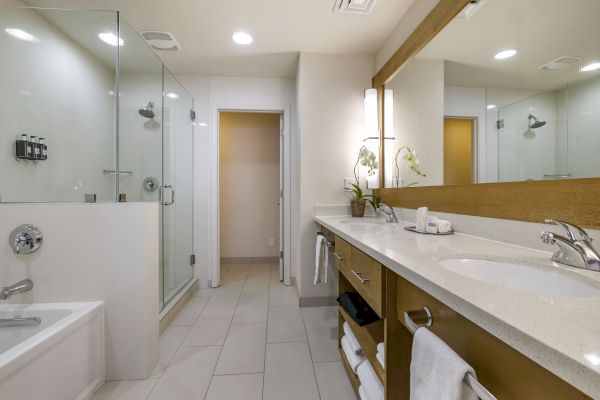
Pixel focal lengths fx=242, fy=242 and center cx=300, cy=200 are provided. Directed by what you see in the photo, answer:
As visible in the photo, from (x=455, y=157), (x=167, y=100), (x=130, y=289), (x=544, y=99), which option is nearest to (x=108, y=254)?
(x=130, y=289)

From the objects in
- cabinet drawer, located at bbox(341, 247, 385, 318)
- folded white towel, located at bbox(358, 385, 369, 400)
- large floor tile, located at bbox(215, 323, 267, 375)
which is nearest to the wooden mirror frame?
cabinet drawer, located at bbox(341, 247, 385, 318)

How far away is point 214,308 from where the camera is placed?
86.7 inches

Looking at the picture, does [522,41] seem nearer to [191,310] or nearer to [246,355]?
[246,355]

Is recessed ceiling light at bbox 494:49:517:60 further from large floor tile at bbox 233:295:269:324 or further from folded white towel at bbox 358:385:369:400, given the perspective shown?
large floor tile at bbox 233:295:269:324

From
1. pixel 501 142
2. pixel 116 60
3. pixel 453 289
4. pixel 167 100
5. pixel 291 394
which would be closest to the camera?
pixel 453 289

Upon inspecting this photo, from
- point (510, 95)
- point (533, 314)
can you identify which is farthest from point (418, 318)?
point (510, 95)

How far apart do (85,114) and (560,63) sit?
3.00 m

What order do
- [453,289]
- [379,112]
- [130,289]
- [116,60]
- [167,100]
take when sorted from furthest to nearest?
[167,100] < [379,112] < [116,60] < [130,289] < [453,289]

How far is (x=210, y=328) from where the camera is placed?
6.10 feet

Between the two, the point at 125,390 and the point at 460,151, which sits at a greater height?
the point at 460,151

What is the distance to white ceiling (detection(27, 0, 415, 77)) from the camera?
169cm

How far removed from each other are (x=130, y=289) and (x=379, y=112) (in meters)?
2.22

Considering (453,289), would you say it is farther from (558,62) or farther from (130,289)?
(130,289)

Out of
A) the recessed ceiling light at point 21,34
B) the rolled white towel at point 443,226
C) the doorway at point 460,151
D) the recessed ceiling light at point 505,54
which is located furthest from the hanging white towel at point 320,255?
the recessed ceiling light at point 21,34
